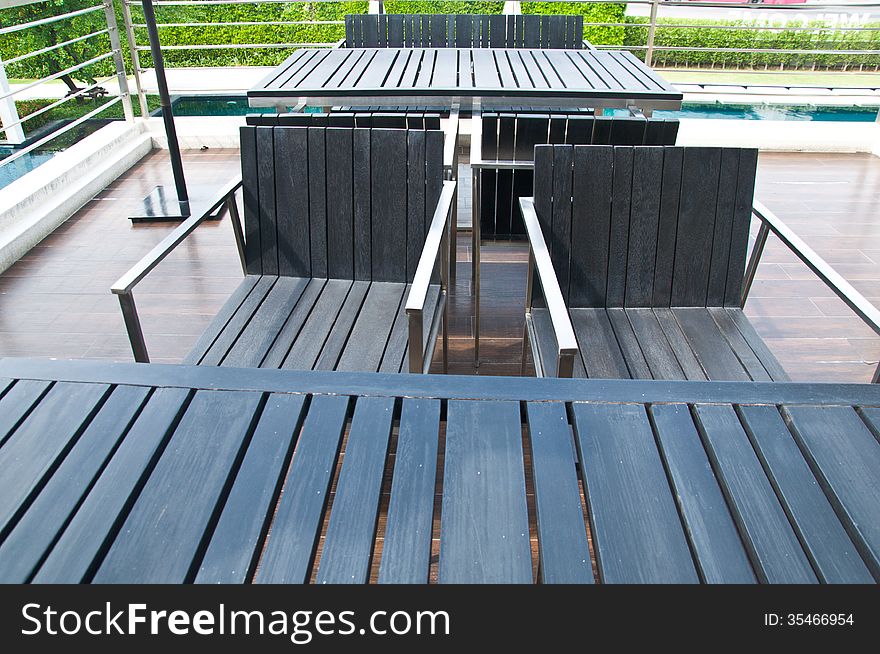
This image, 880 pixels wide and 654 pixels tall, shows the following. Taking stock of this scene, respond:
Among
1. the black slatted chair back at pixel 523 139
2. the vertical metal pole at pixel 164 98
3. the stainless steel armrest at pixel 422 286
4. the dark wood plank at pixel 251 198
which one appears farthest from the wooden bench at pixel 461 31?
the stainless steel armrest at pixel 422 286

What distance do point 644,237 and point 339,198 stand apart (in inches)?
37.3

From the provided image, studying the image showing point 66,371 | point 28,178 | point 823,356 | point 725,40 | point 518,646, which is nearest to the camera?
point 518,646

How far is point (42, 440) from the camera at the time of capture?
3.44 ft

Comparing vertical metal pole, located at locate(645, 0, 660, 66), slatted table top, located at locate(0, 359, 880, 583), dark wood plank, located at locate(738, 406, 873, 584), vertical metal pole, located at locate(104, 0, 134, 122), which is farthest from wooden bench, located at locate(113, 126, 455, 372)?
vertical metal pole, located at locate(645, 0, 660, 66)

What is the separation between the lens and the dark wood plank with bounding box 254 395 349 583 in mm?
843

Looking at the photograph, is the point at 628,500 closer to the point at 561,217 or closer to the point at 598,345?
the point at 598,345

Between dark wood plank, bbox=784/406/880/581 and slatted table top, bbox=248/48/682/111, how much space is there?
190cm

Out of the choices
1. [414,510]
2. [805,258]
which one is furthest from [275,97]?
[414,510]

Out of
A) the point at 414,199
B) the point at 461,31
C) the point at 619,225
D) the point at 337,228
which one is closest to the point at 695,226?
the point at 619,225

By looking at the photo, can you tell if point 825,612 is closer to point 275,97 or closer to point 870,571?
point 870,571

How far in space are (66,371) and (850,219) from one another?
12.8ft

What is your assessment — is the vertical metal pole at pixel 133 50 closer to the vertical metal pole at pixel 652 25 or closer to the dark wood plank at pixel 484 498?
the vertical metal pole at pixel 652 25

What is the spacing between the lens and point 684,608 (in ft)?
2.60

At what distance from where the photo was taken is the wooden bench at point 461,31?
4.23 metres
